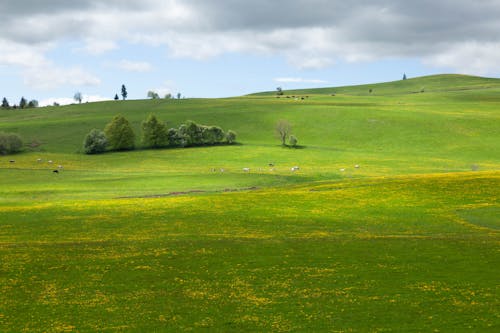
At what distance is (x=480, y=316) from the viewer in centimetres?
2047

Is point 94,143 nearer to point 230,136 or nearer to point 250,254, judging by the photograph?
point 230,136

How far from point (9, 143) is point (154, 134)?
32794 mm

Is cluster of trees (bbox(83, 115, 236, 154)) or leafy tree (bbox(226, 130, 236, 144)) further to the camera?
leafy tree (bbox(226, 130, 236, 144))

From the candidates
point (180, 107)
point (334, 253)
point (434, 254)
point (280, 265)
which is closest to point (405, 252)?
point (434, 254)

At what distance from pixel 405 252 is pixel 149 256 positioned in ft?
50.5

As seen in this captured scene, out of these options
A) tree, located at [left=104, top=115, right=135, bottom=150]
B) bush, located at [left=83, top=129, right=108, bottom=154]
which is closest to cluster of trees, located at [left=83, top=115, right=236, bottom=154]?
tree, located at [left=104, top=115, right=135, bottom=150]

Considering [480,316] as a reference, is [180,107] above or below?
above

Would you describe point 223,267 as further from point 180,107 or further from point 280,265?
point 180,107

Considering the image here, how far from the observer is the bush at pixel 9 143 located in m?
111

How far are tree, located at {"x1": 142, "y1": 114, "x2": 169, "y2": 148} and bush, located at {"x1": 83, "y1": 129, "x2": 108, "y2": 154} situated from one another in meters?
10.2

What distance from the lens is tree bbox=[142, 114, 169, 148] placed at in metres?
123

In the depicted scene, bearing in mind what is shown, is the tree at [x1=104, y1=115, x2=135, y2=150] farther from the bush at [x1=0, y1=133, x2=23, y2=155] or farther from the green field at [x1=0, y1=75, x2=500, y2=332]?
the green field at [x1=0, y1=75, x2=500, y2=332]

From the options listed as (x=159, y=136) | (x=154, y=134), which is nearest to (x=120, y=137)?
(x=154, y=134)

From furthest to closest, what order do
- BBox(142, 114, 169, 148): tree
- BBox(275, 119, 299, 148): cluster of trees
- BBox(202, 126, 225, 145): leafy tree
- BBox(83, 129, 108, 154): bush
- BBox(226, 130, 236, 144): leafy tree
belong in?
BBox(226, 130, 236, 144): leafy tree → BBox(202, 126, 225, 145): leafy tree → BBox(142, 114, 169, 148): tree → BBox(275, 119, 299, 148): cluster of trees → BBox(83, 129, 108, 154): bush
